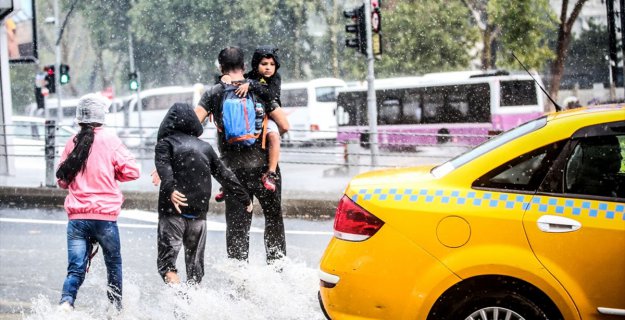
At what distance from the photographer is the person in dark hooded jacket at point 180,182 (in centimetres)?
541

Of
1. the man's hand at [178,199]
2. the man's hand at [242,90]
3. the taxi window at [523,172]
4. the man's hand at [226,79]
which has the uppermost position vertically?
the man's hand at [226,79]

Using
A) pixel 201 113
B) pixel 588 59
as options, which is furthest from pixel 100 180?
pixel 588 59

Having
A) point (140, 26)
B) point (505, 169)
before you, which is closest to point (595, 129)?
point (505, 169)

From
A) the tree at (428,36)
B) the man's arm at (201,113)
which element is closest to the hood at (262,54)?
the man's arm at (201,113)

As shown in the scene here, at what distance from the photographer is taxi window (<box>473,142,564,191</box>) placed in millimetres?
4270

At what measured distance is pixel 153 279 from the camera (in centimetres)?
743

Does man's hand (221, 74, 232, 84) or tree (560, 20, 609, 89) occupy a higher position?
tree (560, 20, 609, 89)

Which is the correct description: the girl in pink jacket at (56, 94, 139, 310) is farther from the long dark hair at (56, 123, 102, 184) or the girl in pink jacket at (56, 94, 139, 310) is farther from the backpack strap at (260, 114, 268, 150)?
the backpack strap at (260, 114, 268, 150)

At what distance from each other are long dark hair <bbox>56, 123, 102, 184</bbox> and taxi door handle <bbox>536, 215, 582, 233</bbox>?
286 centimetres

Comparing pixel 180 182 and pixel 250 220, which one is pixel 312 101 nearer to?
pixel 250 220

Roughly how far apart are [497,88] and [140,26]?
26.3 m

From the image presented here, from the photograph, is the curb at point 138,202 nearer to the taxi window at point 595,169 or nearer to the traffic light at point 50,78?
the taxi window at point 595,169

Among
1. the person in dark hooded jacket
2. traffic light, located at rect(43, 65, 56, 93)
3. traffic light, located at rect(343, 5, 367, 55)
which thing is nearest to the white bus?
traffic light, located at rect(43, 65, 56, 93)

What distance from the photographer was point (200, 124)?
5.59 metres
